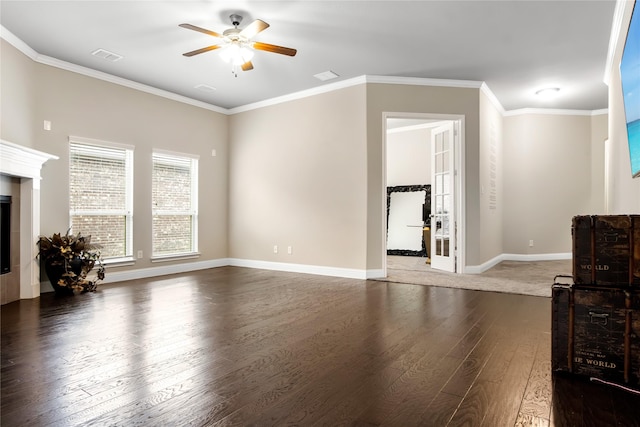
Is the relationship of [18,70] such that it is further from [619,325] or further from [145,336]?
[619,325]

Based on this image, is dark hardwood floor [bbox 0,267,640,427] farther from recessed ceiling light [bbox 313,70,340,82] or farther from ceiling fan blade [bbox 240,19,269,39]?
recessed ceiling light [bbox 313,70,340,82]

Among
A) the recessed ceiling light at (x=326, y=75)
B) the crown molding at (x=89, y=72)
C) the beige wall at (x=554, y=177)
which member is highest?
the recessed ceiling light at (x=326, y=75)

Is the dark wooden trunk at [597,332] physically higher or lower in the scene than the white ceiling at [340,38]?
lower

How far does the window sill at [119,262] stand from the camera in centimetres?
525

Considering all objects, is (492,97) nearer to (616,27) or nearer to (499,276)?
(616,27)

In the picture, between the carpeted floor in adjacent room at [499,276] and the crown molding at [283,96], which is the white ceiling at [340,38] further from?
the carpeted floor in adjacent room at [499,276]

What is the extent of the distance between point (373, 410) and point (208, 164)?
5.75m

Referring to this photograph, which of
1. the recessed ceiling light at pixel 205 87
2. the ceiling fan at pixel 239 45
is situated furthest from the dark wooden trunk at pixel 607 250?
the recessed ceiling light at pixel 205 87

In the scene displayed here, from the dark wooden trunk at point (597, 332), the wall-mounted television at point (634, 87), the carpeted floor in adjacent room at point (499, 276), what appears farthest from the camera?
the carpeted floor in adjacent room at point (499, 276)

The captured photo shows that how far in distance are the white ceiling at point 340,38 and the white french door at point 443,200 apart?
3.28ft

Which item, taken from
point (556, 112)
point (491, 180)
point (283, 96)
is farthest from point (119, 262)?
point (556, 112)

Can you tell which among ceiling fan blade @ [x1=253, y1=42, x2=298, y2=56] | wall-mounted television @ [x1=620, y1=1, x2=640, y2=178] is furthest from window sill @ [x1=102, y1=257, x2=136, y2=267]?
wall-mounted television @ [x1=620, y1=1, x2=640, y2=178]

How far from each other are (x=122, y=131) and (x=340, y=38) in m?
3.41

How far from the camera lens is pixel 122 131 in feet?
17.9
